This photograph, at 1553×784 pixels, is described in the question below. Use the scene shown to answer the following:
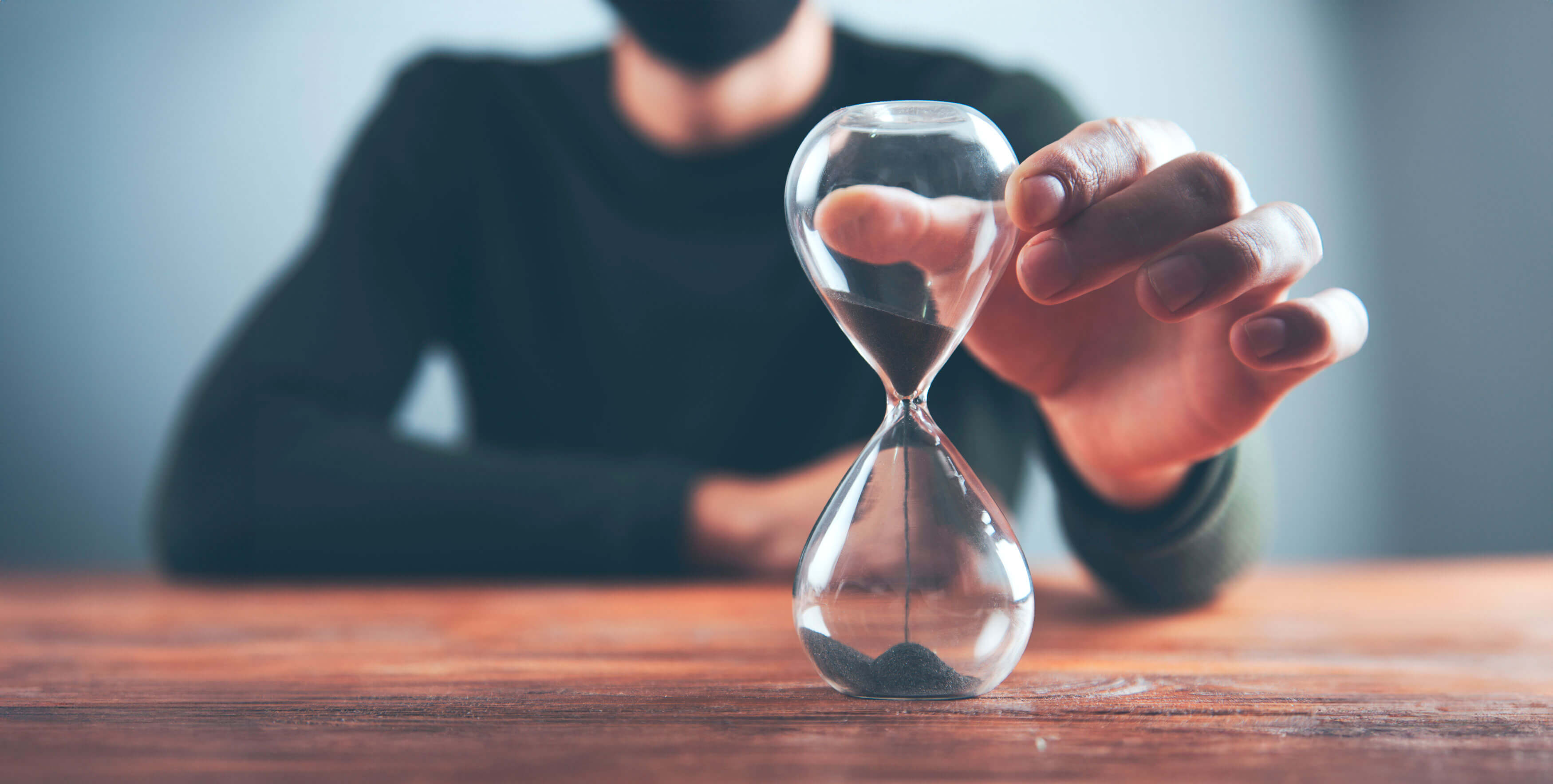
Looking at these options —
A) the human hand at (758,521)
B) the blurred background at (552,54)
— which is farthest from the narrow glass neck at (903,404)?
the blurred background at (552,54)

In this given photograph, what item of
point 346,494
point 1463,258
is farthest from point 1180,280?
point 1463,258

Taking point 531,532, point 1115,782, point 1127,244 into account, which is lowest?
point 1115,782

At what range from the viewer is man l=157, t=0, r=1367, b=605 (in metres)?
0.81

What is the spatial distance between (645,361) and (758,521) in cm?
47

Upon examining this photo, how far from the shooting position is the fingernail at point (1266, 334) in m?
0.59

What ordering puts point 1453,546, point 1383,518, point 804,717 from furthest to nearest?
point 1383,518 < point 1453,546 < point 804,717

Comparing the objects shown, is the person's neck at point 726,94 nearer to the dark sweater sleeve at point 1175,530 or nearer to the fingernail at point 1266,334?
the dark sweater sleeve at point 1175,530

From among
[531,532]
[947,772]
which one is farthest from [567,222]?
[947,772]

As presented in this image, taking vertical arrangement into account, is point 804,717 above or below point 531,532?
below

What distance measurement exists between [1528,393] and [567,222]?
2.45 meters

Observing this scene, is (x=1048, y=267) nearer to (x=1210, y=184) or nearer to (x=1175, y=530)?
(x=1210, y=184)

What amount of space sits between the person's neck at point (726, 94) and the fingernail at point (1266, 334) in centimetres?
110

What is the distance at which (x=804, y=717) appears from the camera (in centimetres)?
50

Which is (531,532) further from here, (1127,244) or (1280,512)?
(1280,512)
